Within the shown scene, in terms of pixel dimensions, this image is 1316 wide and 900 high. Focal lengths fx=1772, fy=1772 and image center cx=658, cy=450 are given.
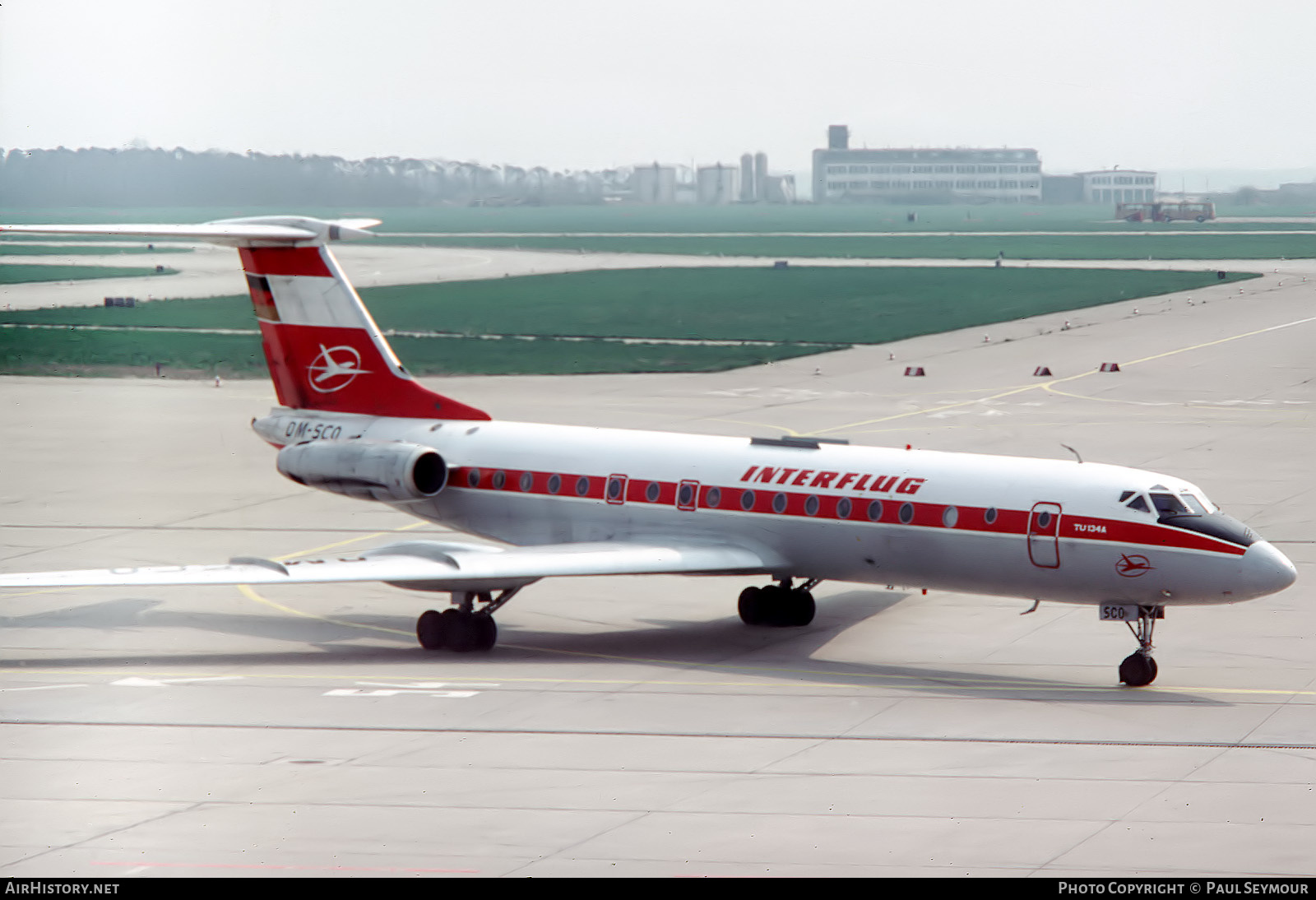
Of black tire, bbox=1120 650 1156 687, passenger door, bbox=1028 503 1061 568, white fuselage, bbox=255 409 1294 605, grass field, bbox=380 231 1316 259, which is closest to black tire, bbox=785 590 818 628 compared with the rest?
white fuselage, bbox=255 409 1294 605

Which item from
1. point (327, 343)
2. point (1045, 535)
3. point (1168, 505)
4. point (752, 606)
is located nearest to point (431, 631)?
point (752, 606)

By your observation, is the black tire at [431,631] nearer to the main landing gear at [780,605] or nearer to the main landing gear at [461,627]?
the main landing gear at [461,627]

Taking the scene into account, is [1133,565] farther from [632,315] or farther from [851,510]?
[632,315]

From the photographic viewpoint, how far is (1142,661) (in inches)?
Result: 922

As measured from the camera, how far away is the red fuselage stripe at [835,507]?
23594mm

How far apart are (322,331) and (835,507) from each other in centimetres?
1043

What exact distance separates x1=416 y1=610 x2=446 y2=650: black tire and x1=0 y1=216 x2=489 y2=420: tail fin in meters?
5.32

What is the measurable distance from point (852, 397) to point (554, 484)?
31.1 meters

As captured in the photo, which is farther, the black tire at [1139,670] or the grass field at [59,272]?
the black tire at [1139,670]

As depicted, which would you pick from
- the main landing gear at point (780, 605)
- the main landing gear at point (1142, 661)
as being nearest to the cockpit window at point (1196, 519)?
the main landing gear at point (1142, 661)

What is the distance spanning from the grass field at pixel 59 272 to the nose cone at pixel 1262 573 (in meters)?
15.7

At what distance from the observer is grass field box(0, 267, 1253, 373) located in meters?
66.2
